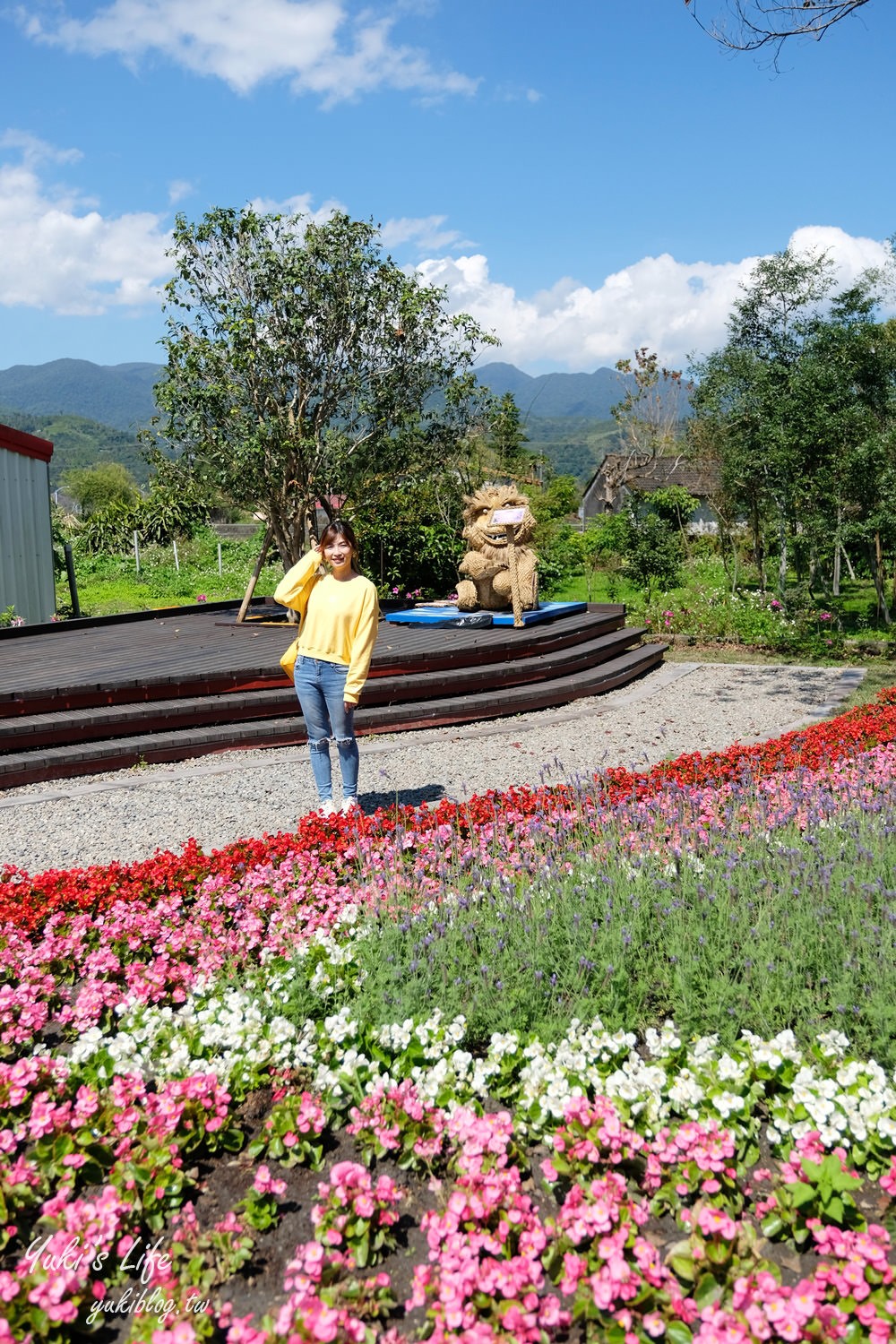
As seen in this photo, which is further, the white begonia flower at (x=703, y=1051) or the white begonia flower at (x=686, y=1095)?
the white begonia flower at (x=703, y=1051)

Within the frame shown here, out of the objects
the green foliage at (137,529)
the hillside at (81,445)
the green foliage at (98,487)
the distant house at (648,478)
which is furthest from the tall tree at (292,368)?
the hillside at (81,445)

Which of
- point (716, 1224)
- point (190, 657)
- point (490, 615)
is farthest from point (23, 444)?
point (716, 1224)

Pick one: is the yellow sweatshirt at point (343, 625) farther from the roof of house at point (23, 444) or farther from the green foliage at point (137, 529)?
the green foliage at point (137, 529)

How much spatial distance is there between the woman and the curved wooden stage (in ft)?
7.87

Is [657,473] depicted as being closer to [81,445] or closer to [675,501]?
[675,501]

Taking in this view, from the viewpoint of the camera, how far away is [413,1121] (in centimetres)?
260

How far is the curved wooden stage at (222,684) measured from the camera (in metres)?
7.21

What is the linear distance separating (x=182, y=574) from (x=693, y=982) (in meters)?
22.4

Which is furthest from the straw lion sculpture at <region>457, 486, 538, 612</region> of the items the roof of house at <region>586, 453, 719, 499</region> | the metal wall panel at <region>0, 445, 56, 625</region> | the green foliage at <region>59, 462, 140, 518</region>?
the green foliage at <region>59, 462, 140, 518</region>

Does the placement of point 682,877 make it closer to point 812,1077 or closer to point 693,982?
point 693,982

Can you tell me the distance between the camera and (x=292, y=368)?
13.3 meters

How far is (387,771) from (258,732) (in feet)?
4.39

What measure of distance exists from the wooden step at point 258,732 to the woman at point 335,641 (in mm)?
2327

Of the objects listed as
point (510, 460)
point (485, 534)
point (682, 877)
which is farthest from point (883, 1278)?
point (510, 460)
